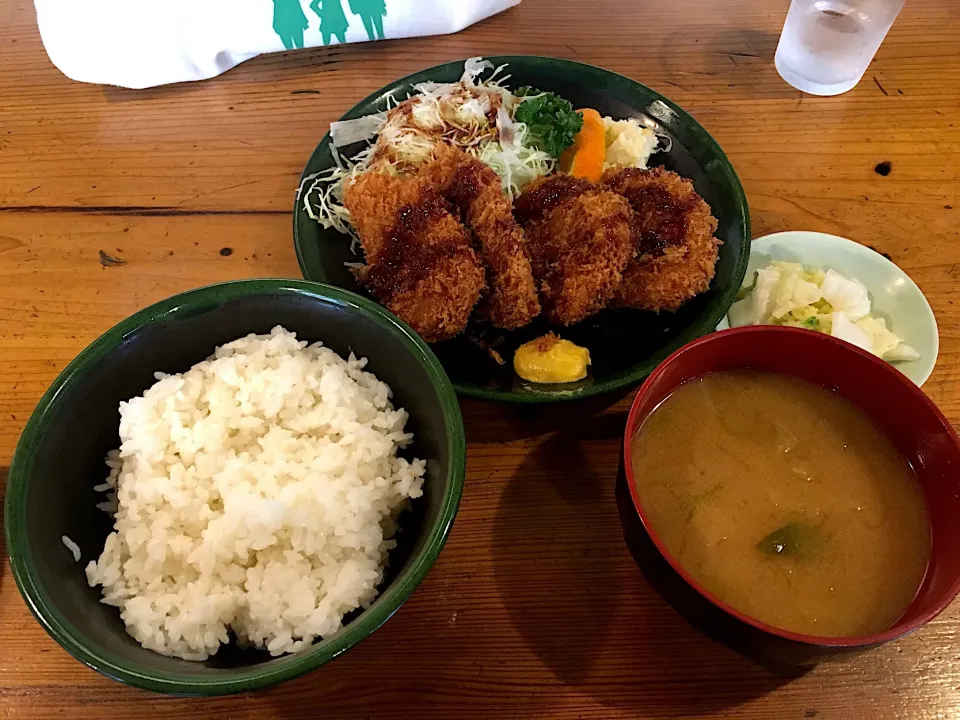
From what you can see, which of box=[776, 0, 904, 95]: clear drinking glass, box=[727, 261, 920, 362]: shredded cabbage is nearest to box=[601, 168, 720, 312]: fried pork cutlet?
box=[727, 261, 920, 362]: shredded cabbage

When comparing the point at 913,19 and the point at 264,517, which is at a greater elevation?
the point at 913,19

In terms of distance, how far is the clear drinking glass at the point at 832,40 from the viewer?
2.11 metres

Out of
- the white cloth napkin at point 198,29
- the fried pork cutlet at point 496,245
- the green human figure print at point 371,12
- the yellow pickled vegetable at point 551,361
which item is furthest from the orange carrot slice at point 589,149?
the green human figure print at point 371,12

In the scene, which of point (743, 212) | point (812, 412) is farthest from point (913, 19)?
point (812, 412)

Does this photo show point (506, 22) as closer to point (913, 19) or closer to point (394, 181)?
point (394, 181)

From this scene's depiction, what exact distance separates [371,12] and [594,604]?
6.13ft

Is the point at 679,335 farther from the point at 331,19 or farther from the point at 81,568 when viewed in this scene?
the point at 331,19

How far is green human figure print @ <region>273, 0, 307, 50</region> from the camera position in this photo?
2.13 metres

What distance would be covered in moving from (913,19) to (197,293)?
2.46 m

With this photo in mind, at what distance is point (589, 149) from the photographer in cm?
191

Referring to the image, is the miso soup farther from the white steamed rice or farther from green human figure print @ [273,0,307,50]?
green human figure print @ [273,0,307,50]

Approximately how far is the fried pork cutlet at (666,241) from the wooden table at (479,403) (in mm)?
299

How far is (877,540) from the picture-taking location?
1.13m

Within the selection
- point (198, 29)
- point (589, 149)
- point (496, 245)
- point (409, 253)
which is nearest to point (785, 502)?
point (496, 245)
